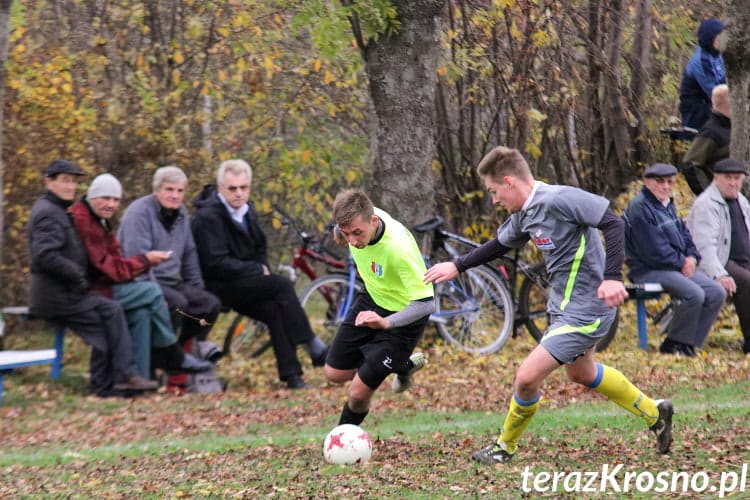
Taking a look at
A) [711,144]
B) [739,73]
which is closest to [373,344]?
[739,73]

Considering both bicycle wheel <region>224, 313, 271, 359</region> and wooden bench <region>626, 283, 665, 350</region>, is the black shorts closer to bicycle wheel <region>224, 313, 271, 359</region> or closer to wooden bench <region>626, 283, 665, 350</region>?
wooden bench <region>626, 283, 665, 350</region>

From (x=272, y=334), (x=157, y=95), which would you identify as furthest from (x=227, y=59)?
(x=272, y=334)

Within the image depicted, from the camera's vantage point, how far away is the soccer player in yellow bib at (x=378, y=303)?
720cm

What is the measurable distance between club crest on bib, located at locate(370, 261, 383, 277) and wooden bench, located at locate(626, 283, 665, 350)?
4.80 m

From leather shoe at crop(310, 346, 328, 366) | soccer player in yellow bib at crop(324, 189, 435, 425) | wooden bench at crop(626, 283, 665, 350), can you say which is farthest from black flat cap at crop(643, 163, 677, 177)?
soccer player in yellow bib at crop(324, 189, 435, 425)

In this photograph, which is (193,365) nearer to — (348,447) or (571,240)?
(348,447)

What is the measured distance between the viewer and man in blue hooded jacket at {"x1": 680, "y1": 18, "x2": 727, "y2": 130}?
12.7 m

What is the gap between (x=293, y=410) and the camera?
9.79 m

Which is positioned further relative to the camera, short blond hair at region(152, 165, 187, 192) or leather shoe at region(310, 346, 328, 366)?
leather shoe at region(310, 346, 328, 366)

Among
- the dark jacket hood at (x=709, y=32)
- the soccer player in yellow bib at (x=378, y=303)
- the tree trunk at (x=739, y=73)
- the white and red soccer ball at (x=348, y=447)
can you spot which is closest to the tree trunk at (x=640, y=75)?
the dark jacket hood at (x=709, y=32)

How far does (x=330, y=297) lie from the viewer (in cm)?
1259

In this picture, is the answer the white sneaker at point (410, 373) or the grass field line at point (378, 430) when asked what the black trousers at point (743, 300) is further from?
the white sneaker at point (410, 373)

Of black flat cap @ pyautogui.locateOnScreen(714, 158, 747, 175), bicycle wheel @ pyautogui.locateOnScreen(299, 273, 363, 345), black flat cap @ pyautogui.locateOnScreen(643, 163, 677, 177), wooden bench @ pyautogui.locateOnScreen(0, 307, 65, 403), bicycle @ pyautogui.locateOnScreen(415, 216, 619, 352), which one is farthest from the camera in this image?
bicycle @ pyautogui.locateOnScreen(415, 216, 619, 352)

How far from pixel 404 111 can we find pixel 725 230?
3595mm
